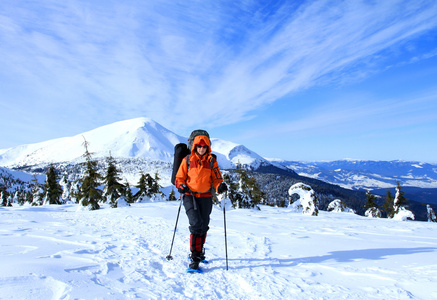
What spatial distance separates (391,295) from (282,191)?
543 ft

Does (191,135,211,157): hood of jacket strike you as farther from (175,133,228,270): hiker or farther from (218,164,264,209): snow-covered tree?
(218,164,264,209): snow-covered tree

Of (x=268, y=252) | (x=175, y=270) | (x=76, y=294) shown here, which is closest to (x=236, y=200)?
(x=268, y=252)

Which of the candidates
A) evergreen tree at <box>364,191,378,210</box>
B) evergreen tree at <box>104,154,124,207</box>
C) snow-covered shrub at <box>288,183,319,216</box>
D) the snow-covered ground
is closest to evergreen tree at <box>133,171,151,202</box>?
evergreen tree at <box>104,154,124,207</box>

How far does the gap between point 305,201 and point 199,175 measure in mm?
15599

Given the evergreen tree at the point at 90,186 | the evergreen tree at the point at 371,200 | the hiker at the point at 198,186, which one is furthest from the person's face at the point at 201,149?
the evergreen tree at the point at 371,200

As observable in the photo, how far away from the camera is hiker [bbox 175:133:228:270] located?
4.40 metres

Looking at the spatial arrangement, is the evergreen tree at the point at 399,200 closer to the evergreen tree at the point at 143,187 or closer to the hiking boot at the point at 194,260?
the evergreen tree at the point at 143,187

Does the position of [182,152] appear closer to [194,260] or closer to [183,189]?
[183,189]

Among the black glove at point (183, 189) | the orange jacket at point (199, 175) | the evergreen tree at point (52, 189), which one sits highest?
the orange jacket at point (199, 175)

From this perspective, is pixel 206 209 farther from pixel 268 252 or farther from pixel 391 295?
pixel 391 295

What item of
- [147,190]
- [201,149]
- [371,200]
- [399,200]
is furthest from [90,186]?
[371,200]

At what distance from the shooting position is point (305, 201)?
17812 mm

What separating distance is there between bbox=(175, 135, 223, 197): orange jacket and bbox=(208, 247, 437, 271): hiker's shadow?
1499 millimetres

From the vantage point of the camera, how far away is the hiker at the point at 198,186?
440 cm
